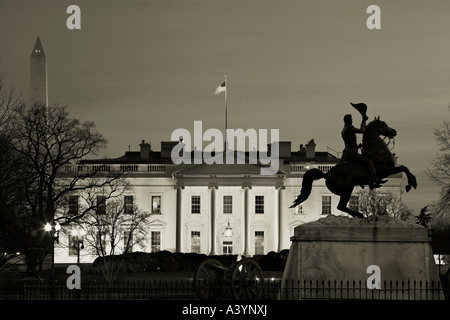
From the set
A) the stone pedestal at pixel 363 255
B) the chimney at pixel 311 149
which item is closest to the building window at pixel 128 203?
the chimney at pixel 311 149

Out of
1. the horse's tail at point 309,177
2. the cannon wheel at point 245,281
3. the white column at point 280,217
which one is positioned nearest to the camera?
the cannon wheel at point 245,281

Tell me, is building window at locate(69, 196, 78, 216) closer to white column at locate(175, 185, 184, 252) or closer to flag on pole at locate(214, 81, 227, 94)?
flag on pole at locate(214, 81, 227, 94)

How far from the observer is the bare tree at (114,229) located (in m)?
77.6

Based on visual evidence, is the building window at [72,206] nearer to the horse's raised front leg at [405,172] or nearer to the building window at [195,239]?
the building window at [195,239]

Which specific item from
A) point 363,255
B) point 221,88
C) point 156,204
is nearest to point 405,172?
point 363,255

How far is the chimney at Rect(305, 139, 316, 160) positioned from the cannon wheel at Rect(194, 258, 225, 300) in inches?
3376

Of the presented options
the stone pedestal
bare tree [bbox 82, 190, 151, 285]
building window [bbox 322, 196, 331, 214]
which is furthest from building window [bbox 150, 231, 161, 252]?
the stone pedestal

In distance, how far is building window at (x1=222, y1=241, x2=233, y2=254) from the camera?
10875 centimetres

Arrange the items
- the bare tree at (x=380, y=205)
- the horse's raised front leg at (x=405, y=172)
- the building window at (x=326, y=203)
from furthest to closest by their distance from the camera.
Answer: the building window at (x=326, y=203)
the bare tree at (x=380, y=205)
the horse's raised front leg at (x=405, y=172)

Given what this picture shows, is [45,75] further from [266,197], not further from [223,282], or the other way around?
[223,282]

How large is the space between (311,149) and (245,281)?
86.5 m

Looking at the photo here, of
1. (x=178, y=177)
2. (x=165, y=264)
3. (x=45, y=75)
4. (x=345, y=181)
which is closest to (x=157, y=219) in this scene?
(x=178, y=177)

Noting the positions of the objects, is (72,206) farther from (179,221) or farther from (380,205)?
(179,221)
